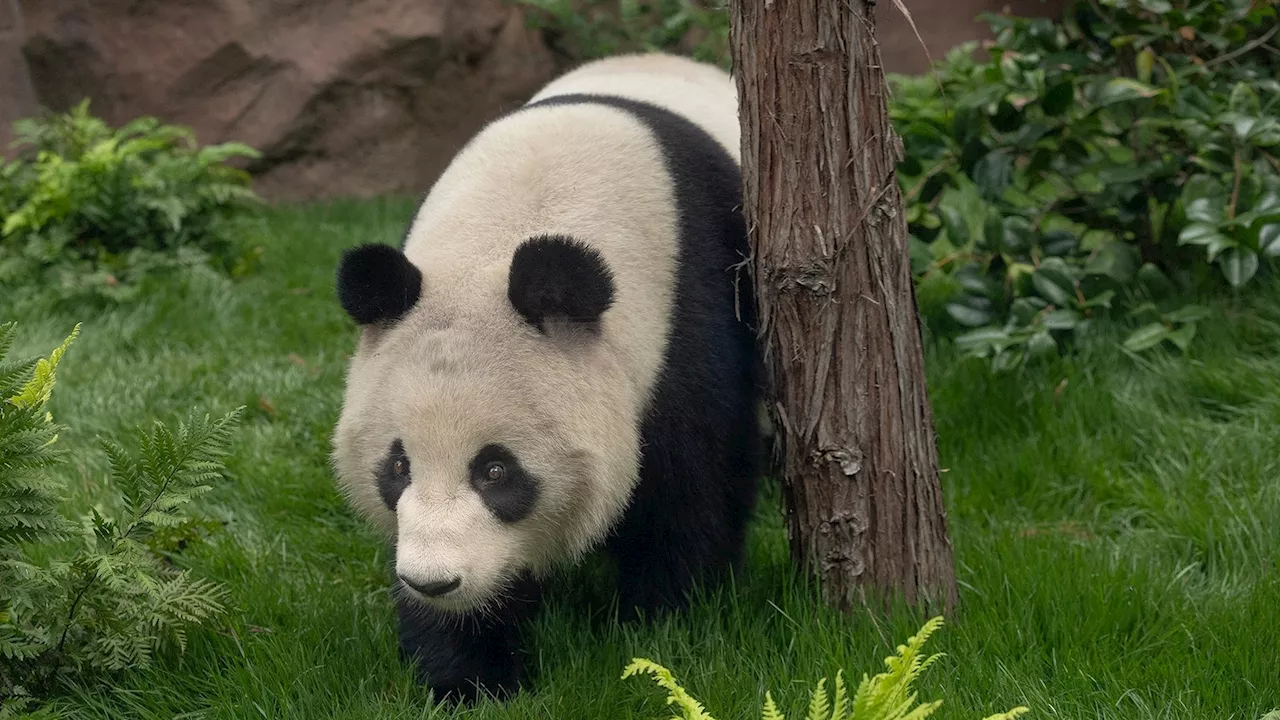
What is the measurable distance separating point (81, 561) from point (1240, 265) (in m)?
3.64

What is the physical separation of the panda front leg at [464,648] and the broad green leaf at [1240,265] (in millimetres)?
2563

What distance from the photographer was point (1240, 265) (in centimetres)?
418

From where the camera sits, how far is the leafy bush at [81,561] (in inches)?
110

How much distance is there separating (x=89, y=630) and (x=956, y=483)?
269cm

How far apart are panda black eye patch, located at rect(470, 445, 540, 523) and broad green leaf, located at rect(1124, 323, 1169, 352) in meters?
2.54

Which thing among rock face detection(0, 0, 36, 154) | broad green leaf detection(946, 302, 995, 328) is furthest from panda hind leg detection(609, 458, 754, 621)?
rock face detection(0, 0, 36, 154)

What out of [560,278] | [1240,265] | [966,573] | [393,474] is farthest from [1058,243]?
[393,474]

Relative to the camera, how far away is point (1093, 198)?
490 cm

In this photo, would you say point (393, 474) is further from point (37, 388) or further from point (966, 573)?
point (966, 573)

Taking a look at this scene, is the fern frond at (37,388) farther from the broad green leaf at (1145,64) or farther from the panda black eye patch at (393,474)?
the broad green leaf at (1145,64)

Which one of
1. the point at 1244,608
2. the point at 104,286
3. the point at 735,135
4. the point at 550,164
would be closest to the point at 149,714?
the point at 550,164

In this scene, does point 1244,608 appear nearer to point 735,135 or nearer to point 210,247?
point 735,135

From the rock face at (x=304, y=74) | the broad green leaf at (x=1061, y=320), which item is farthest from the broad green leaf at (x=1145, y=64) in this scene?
the rock face at (x=304, y=74)

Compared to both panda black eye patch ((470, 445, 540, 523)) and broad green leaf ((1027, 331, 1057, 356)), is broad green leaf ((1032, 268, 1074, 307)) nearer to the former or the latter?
broad green leaf ((1027, 331, 1057, 356))
